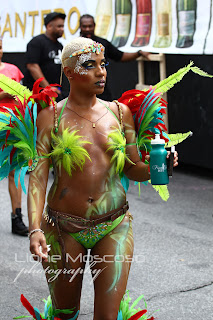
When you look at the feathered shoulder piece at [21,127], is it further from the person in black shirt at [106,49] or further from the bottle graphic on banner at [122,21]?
the bottle graphic on banner at [122,21]

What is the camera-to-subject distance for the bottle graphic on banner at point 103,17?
9695 mm

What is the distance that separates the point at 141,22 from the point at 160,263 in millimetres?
4318

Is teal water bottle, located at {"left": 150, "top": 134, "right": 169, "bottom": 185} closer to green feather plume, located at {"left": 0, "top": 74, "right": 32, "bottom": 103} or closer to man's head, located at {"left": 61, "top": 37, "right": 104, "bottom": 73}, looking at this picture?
man's head, located at {"left": 61, "top": 37, "right": 104, "bottom": 73}

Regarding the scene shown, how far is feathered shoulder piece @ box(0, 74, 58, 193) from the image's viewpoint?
378cm

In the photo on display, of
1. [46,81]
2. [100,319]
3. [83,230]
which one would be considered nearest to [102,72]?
[83,230]

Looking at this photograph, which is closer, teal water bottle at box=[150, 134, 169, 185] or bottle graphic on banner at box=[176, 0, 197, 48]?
teal water bottle at box=[150, 134, 169, 185]

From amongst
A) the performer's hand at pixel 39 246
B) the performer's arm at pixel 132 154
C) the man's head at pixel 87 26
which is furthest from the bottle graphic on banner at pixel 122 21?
the performer's hand at pixel 39 246

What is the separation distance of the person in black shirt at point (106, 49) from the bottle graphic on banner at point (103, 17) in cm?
93

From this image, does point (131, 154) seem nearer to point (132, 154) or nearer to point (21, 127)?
point (132, 154)

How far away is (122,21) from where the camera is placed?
9555mm

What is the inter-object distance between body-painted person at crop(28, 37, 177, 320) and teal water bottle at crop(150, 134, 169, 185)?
8.0 inches

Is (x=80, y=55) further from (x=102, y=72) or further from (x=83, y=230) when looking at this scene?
(x=83, y=230)

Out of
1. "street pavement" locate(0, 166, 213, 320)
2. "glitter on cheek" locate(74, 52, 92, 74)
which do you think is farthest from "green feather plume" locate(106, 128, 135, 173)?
"street pavement" locate(0, 166, 213, 320)

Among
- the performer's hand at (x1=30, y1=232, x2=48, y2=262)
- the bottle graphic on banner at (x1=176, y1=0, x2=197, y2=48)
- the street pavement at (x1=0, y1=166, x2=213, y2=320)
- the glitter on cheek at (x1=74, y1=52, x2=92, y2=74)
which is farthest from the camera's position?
the bottle graphic on banner at (x1=176, y1=0, x2=197, y2=48)
